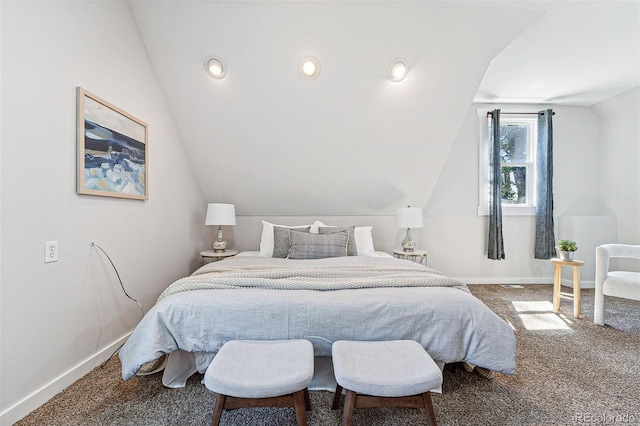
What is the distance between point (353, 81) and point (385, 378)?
2.46 m

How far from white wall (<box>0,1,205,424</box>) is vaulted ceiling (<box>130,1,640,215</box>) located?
Result: 60 centimetres

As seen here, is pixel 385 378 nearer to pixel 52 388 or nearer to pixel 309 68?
pixel 52 388

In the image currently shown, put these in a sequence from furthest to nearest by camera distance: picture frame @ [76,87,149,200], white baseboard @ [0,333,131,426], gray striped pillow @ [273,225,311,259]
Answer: gray striped pillow @ [273,225,311,259], picture frame @ [76,87,149,200], white baseboard @ [0,333,131,426]

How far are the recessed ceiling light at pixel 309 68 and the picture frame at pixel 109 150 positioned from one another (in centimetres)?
144

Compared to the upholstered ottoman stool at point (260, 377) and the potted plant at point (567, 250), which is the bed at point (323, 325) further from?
the potted plant at point (567, 250)

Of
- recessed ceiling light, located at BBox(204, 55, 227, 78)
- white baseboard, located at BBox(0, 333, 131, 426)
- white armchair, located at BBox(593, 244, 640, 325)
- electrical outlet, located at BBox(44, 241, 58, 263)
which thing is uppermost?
recessed ceiling light, located at BBox(204, 55, 227, 78)

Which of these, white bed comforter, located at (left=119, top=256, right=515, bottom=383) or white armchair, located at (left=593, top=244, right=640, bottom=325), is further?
white armchair, located at (left=593, top=244, right=640, bottom=325)

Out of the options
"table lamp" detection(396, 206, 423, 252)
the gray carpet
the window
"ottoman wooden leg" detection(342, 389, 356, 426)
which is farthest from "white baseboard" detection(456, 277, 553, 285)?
"ottoman wooden leg" detection(342, 389, 356, 426)

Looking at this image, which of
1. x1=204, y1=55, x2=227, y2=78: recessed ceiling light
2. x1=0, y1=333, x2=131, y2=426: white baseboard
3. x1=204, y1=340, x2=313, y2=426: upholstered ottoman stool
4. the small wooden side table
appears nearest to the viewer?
x1=204, y1=340, x2=313, y2=426: upholstered ottoman stool

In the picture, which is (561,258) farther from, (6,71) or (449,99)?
(6,71)

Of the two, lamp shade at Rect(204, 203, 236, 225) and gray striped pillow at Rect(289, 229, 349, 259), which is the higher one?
lamp shade at Rect(204, 203, 236, 225)

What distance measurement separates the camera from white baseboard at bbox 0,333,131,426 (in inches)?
54.1

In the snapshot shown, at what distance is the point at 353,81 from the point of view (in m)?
2.72

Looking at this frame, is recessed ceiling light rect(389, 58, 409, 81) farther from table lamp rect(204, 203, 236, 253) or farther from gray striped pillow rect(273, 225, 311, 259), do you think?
table lamp rect(204, 203, 236, 253)
